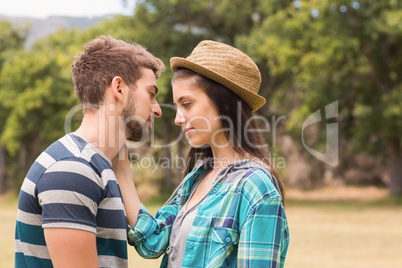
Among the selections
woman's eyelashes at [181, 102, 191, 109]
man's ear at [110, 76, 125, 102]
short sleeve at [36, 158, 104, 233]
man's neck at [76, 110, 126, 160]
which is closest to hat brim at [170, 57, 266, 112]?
woman's eyelashes at [181, 102, 191, 109]

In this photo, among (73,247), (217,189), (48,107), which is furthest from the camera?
(48,107)

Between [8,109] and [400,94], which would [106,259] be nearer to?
[400,94]

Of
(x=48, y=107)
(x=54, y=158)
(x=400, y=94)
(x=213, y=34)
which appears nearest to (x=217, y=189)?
(x=54, y=158)

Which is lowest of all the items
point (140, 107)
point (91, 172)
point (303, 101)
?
point (91, 172)

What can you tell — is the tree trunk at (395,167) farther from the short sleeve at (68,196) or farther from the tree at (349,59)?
the short sleeve at (68,196)

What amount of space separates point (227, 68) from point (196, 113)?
0.77 feet

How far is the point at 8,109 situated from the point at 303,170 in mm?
17170

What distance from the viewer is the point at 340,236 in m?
11.3

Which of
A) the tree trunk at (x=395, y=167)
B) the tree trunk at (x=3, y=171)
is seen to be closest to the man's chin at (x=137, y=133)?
the tree trunk at (x=395, y=167)

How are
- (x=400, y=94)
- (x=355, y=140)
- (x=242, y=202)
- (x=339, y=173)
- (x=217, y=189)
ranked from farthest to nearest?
(x=339, y=173), (x=355, y=140), (x=400, y=94), (x=217, y=189), (x=242, y=202)

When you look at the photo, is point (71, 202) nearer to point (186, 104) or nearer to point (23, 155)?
point (186, 104)

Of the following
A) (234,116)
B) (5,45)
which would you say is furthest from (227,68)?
(5,45)

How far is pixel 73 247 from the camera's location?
188cm

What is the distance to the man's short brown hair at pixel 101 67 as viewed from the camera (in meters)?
2.22
